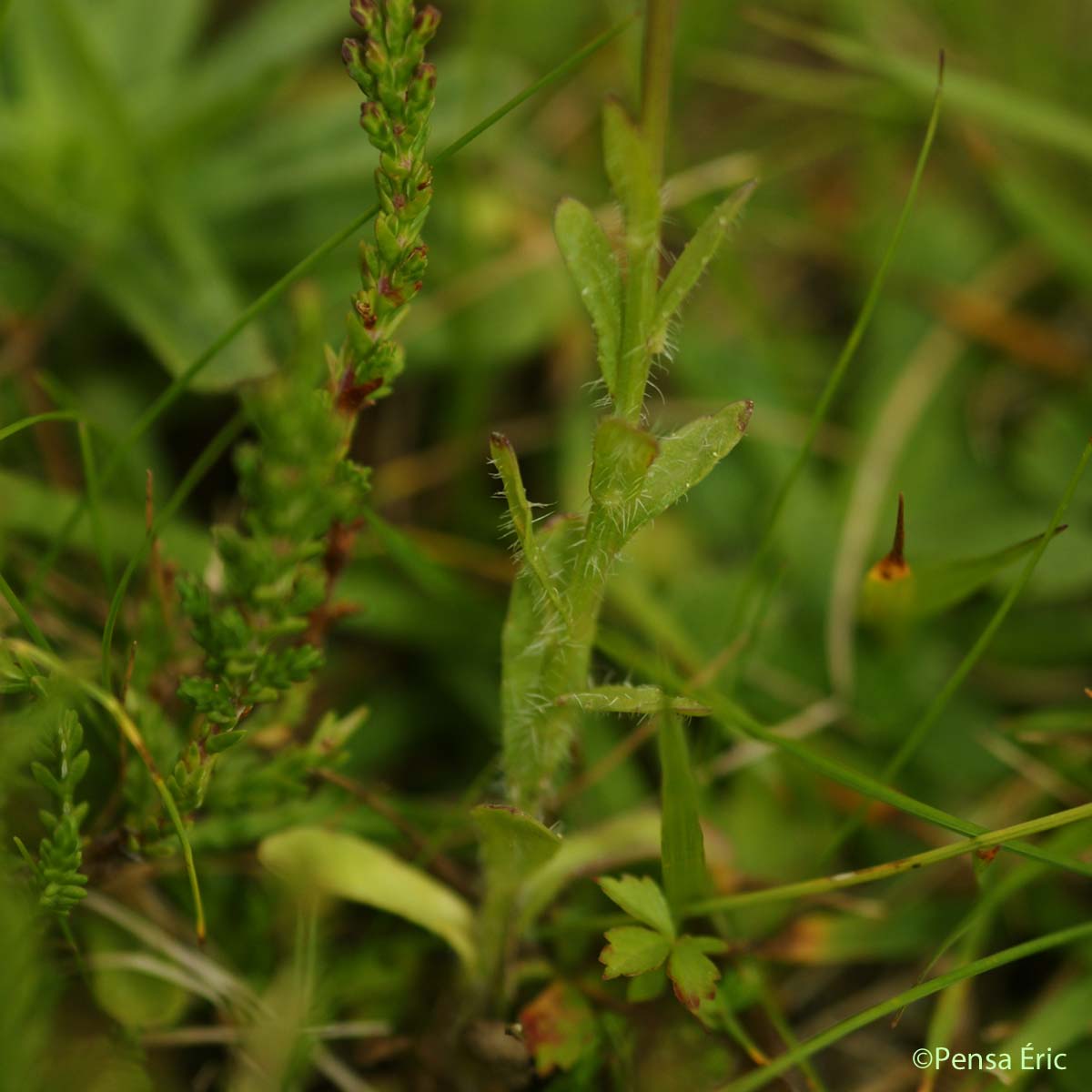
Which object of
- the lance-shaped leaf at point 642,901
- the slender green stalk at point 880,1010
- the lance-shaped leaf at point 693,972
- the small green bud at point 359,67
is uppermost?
the small green bud at point 359,67

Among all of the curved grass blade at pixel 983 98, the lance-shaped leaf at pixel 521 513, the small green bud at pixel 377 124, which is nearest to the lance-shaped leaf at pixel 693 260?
the lance-shaped leaf at pixel 521 513

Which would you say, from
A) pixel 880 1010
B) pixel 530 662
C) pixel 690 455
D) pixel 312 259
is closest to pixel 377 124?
pixel 312 259

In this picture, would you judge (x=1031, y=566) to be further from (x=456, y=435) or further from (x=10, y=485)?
(x=10, y=485)

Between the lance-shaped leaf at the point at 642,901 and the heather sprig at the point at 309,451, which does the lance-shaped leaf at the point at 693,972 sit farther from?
the heather sprig at the point at 309,451

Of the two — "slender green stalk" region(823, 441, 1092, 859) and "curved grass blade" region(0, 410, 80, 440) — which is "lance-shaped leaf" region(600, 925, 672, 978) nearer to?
"slender green stalk" region(823, 441, 1092, 859)

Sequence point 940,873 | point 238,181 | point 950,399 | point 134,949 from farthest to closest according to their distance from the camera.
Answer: point 950,399 < point 238,181 < point 940,873 < point 134,949

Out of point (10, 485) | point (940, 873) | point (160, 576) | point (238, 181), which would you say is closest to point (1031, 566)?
point (940, 873)

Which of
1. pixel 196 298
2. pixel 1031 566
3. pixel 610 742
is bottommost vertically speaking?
pixel 610 742
